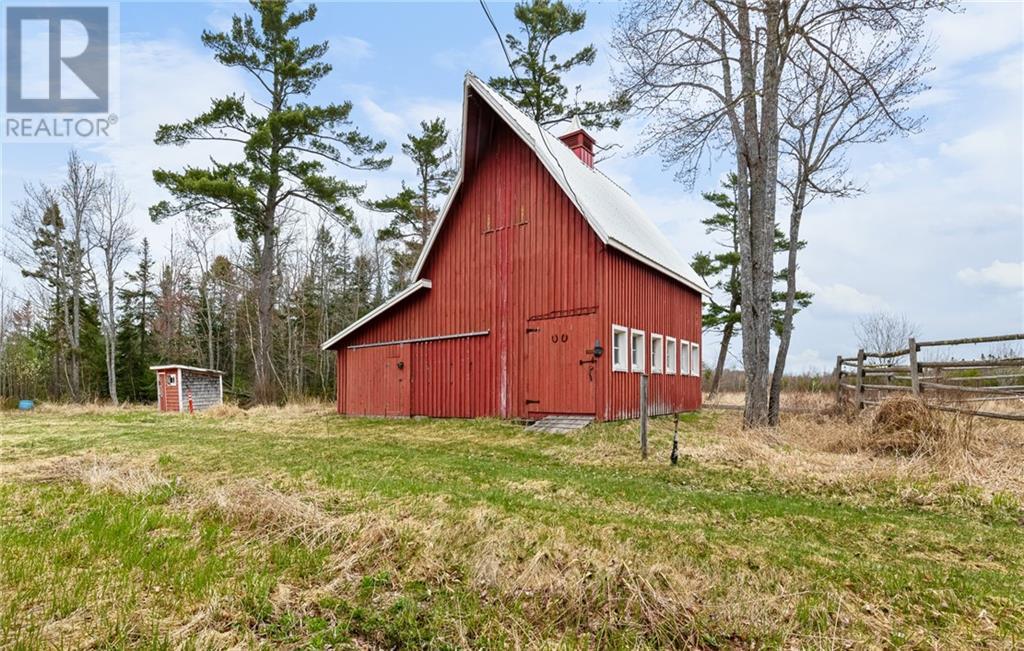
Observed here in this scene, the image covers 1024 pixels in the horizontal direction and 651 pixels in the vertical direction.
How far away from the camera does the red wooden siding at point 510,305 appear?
11.7 m

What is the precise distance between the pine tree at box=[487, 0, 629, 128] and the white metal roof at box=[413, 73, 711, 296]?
16.4 ft

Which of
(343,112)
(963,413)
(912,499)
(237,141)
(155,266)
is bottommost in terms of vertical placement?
(912,499)

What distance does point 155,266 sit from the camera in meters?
31.5

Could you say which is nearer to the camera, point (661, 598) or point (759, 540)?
point (661, 598)

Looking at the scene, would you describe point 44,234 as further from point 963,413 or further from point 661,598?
point 963,413

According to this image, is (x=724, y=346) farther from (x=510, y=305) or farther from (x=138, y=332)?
(x=138, y=332)

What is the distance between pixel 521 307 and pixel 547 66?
13941mm

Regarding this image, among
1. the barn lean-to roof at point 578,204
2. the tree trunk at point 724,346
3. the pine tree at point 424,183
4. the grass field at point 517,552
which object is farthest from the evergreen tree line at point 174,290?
the grass field at point 517,552

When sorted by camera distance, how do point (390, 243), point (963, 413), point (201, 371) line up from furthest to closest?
point (390, 243) → point (201, 371) → point (963, 413)

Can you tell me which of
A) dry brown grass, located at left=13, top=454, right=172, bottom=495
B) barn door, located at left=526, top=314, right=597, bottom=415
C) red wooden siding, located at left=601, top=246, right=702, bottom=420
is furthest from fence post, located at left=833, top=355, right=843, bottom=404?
dry brown grass, located at left=13, top=454, right=172, bottom=495

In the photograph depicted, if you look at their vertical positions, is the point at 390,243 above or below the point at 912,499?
above

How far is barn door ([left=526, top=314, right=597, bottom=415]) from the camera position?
1136 centimetres

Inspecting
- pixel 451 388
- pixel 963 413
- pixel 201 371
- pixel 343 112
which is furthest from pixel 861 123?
pixel 201 371

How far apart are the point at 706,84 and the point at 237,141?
1667 cm
